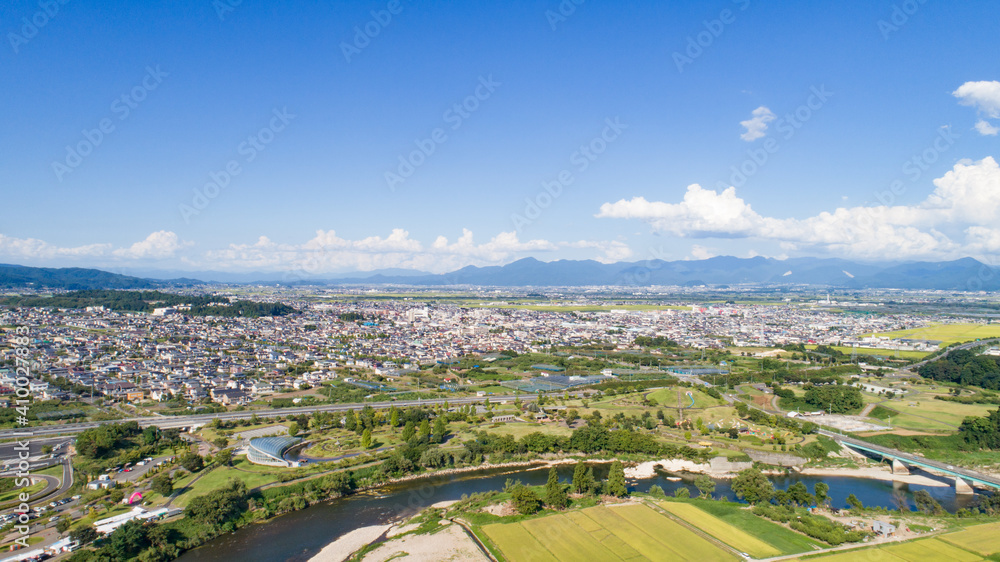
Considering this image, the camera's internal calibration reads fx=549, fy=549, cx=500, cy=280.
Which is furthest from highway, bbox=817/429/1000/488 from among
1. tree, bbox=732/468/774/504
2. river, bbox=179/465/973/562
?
tree, bbox=732/468/774/504

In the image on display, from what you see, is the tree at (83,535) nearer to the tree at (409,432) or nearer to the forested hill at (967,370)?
the tree at (409,432)

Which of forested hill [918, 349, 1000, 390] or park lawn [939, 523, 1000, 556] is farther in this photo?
forested hill [918, 349, 1000, 390]

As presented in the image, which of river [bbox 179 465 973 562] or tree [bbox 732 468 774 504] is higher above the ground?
tree [bbox 732 468 774 504]

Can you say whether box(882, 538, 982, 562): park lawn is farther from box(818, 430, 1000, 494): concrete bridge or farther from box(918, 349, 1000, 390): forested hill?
box(918, 349, 1000, 390): forested hill

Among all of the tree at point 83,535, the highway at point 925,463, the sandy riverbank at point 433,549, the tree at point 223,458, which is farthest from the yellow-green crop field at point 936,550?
the tree at point 223,458

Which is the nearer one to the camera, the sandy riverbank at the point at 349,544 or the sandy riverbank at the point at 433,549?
the sandy riverbank at the point at 433,549

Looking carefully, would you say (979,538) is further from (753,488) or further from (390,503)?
(390,503)

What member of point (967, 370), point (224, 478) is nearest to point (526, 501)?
point (224, 478)

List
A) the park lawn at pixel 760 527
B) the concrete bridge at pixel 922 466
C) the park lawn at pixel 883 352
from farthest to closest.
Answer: the park lawn at pixel 883 352 → the concrete bridge at pixel 922 466 → the park lawn at pixel 760 527
